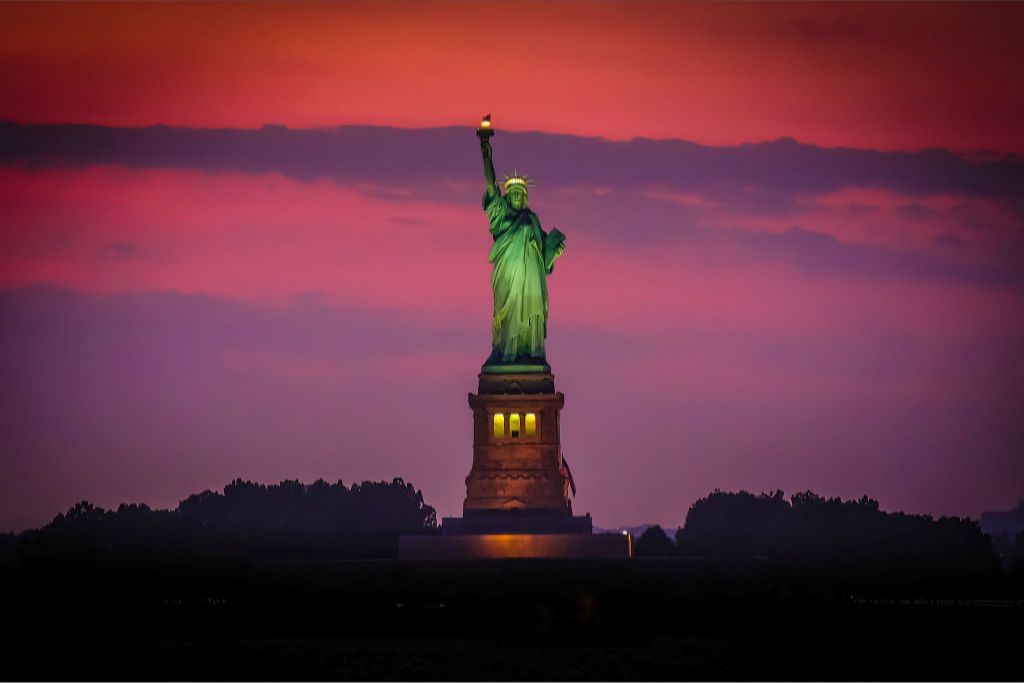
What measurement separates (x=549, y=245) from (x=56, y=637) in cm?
1892

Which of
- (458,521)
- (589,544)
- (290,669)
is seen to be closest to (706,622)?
(589,544)

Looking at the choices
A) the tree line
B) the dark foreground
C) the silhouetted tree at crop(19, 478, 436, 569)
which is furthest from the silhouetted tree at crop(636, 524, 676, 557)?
the dark foreground

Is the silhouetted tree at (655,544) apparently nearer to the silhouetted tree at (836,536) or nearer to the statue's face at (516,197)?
the silhouetted tree at (836,536)

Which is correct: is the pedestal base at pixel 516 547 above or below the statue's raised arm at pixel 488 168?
below

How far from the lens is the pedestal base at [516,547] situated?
2307 inches

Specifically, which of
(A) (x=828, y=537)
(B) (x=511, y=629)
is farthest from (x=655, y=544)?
(B) (x=511, y=629)

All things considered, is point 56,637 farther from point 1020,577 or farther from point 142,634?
point 1020,577

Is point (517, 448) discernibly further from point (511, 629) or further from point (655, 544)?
point (655, 544)

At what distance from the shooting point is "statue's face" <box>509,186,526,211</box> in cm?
6269

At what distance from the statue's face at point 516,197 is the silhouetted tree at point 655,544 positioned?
33.1m

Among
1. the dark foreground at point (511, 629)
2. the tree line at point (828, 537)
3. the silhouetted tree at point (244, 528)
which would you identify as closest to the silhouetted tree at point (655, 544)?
the tree line at point (828, 537)

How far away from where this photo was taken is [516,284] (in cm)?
6303

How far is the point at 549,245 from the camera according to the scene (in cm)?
6369

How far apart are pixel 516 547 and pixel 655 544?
129ft
